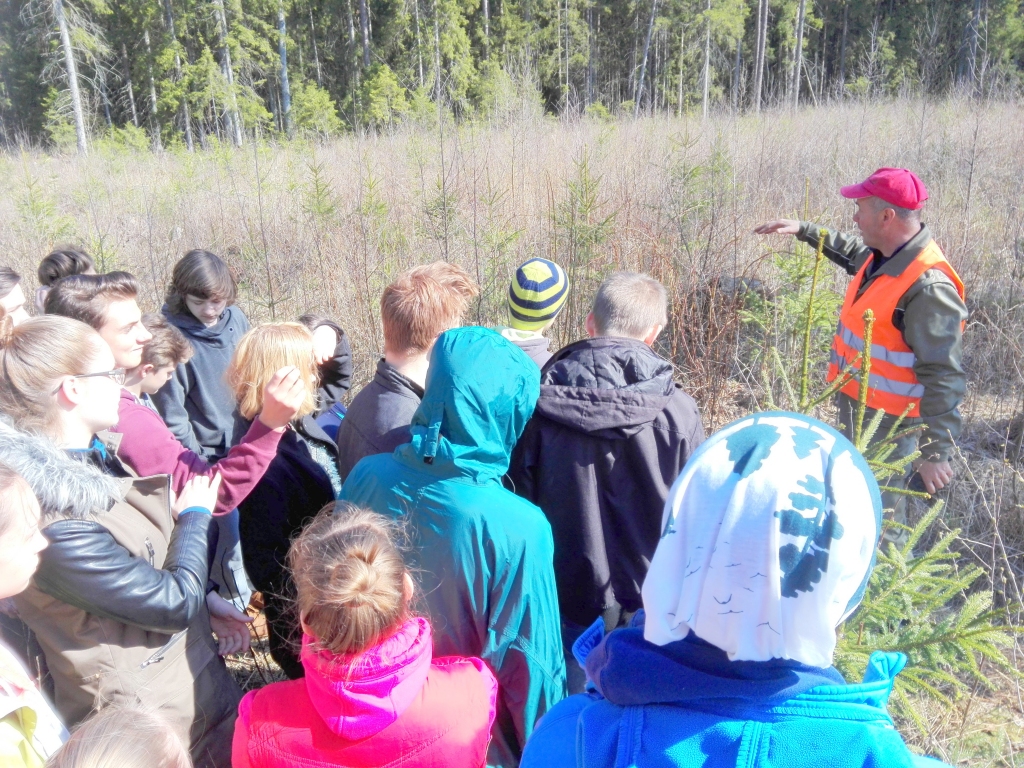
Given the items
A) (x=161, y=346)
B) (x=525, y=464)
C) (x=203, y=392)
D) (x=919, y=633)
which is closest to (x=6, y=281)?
(x=203, y=392)

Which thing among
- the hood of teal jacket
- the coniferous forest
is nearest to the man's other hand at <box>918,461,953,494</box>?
the hood of teal jacket

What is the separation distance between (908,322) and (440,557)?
7.20ft

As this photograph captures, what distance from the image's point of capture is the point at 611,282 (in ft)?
6.98

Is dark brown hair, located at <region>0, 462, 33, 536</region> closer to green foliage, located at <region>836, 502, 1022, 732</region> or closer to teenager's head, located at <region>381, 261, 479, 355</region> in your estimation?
teenager's head, located at <region>381, 261, 479, 355</region>

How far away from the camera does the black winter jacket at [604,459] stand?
1.80 m

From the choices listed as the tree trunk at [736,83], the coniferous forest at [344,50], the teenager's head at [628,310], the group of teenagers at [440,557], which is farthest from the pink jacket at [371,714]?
the coniferous forest at [344,50]

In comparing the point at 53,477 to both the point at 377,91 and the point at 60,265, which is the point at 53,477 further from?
the point at 377,91

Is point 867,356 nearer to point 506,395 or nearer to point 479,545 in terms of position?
point 506,395

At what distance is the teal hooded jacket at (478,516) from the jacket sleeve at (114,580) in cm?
46

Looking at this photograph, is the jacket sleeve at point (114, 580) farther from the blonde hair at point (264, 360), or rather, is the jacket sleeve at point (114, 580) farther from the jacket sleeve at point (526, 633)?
the jacket sleeve at point (526, 633)

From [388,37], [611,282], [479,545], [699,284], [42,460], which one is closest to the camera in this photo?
[42,460]

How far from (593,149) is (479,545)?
24.1ft

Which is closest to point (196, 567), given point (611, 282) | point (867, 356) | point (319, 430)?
point (319, 430)

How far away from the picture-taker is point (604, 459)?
185 centimetres
